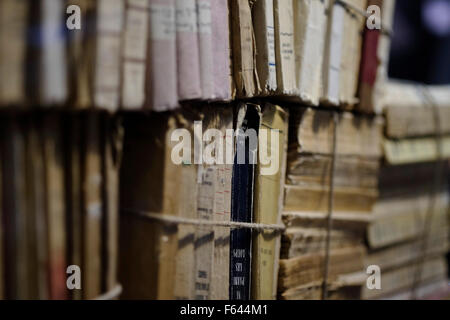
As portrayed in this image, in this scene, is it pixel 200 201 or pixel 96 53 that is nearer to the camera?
pixel 96 53

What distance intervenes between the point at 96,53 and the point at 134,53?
12 centimetres

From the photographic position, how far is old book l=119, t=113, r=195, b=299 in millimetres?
1458

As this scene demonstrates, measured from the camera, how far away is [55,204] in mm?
1237

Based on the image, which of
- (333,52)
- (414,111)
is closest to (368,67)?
(333,52)

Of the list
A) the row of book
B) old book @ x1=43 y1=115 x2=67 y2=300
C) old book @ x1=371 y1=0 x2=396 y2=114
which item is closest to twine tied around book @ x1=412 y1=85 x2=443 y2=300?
old book @ x1=371 y1=0 x2=396 y2=114

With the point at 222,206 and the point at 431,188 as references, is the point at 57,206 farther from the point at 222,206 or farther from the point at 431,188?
the point at 431,188

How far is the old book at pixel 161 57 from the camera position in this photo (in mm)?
1295

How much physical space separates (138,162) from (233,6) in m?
0.60

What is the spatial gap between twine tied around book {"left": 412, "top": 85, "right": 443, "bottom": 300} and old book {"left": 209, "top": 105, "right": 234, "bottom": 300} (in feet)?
5.17

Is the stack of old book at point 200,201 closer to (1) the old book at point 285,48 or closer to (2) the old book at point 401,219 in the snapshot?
(1) the old book at point 285,48

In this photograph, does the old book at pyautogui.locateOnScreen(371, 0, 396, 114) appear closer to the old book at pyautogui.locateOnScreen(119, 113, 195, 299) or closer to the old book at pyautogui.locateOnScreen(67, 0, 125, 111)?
the old book at pyautogui.locateOnScreen(119, 113, 195, 299)

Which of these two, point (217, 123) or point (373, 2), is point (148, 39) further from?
point (373, 2)

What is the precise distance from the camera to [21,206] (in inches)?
46.6

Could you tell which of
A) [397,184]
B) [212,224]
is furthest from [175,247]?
[397,184]
